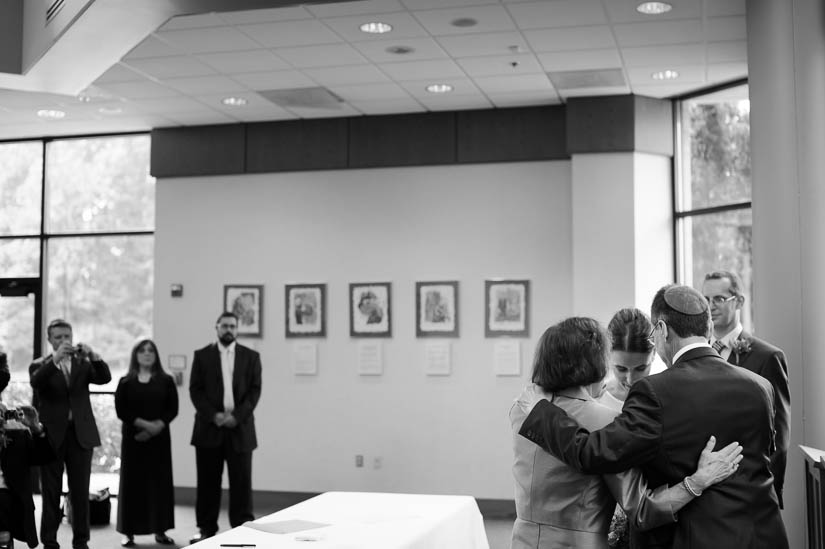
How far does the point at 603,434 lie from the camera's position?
293 centimetres

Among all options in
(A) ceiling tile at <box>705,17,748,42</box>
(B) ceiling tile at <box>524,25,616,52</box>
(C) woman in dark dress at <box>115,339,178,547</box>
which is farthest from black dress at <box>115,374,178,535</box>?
(A) ceiling tile at <box>705,17,748,42</box>

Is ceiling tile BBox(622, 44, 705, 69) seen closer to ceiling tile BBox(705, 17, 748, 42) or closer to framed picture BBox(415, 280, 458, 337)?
ceiling tile BBox(705, 17, 748, 42)

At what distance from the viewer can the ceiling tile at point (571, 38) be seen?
757 cm

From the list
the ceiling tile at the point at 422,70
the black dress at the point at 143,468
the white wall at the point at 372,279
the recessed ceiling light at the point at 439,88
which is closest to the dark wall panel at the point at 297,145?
the white wall at the point at 372,279

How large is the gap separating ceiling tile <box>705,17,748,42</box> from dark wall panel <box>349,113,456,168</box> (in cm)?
330

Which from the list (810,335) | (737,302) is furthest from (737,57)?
(737,302)

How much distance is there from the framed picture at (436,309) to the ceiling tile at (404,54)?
2.77 m

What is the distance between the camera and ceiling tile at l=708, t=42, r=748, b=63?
26.0ft

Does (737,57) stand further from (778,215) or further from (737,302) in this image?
(737,302)

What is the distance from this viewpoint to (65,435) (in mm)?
7949

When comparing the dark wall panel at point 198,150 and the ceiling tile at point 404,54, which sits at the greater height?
the ceiling tile at point 404,54

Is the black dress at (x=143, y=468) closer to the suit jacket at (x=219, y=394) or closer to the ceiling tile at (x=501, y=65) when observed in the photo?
the suit jacket at (x=219, y=394)

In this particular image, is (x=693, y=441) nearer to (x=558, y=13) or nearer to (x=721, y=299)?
(x=721, y=299)

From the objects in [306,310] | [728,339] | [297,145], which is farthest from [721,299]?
[297,145]
